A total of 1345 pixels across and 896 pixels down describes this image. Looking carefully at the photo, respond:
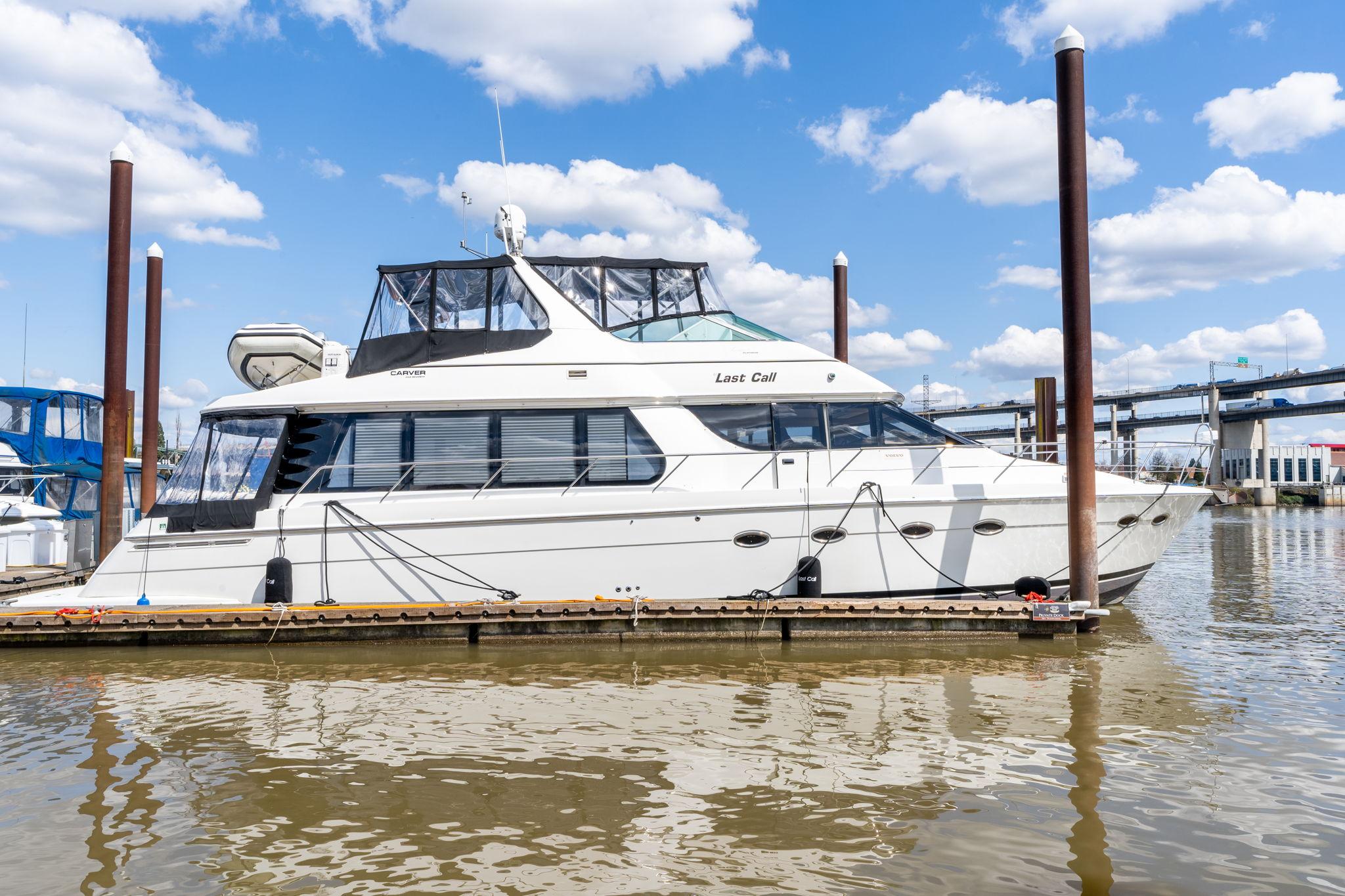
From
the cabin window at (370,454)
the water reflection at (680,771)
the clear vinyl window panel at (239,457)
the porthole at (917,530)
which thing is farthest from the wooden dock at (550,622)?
the cabin window at (370,454)

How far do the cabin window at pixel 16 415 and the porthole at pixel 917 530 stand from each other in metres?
18.1

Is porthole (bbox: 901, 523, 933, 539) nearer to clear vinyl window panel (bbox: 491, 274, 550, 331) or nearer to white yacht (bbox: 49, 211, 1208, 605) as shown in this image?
white yacht (bbox: 49, 211, 1208, 605)

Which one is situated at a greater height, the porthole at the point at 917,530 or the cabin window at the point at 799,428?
the cabin window at the point at 799,428

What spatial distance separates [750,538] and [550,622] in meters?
2.31

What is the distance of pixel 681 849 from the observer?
13.3 ft

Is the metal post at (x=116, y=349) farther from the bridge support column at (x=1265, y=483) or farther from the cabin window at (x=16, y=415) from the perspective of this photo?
the bridge support column at (x=1265, y=483)

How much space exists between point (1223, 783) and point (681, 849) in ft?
10.4

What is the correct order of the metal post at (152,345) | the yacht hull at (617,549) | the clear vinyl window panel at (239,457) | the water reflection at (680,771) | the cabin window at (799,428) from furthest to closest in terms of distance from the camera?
the metal post at (152,345), the cabin window at (799,428), the clear vinyl window panel at (239,457), the yacht hull at (617,549), the water reflection at (680,771)

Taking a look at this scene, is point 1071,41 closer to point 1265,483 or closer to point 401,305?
point 401,305

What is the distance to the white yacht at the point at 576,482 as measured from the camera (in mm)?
9078

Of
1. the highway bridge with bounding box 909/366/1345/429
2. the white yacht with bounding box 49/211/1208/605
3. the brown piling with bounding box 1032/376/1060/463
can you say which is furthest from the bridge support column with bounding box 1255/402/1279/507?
the white yacht with bounding box 49/211/1208/605

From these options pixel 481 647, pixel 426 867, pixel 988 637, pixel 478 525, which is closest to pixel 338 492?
pixel 478 525

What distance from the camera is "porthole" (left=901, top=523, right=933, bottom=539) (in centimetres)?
907

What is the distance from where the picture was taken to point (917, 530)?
9.09m
